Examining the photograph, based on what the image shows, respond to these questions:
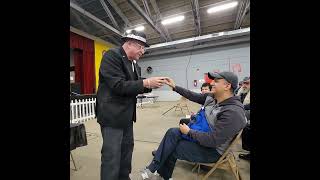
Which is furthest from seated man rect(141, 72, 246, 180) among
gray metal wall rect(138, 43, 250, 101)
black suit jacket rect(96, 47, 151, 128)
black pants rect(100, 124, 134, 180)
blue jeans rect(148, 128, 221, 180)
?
gray metal wall rect(138, 43, 250, 101)

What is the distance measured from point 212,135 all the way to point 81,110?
212 inches

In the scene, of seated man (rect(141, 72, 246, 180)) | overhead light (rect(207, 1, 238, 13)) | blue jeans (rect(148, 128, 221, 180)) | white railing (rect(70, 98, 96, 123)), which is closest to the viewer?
seated man (rect(141, 72, 246, 180))

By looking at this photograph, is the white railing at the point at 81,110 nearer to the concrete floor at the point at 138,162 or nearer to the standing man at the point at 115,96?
the concrete floor at the point at 138,162

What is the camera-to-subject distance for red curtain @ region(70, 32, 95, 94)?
9.80 m

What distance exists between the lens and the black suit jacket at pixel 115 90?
150cm

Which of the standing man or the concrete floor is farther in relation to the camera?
the concrete floor

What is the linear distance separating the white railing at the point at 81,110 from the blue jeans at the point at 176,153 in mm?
4384

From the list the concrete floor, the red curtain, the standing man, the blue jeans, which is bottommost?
the concrete floor

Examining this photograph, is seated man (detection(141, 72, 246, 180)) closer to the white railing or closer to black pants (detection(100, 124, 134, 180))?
black pants (detection(100, 124, 134, 180))

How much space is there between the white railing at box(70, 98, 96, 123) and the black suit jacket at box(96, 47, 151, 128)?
172 inches

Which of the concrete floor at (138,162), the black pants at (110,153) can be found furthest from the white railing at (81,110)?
the black pants at (110,153)
